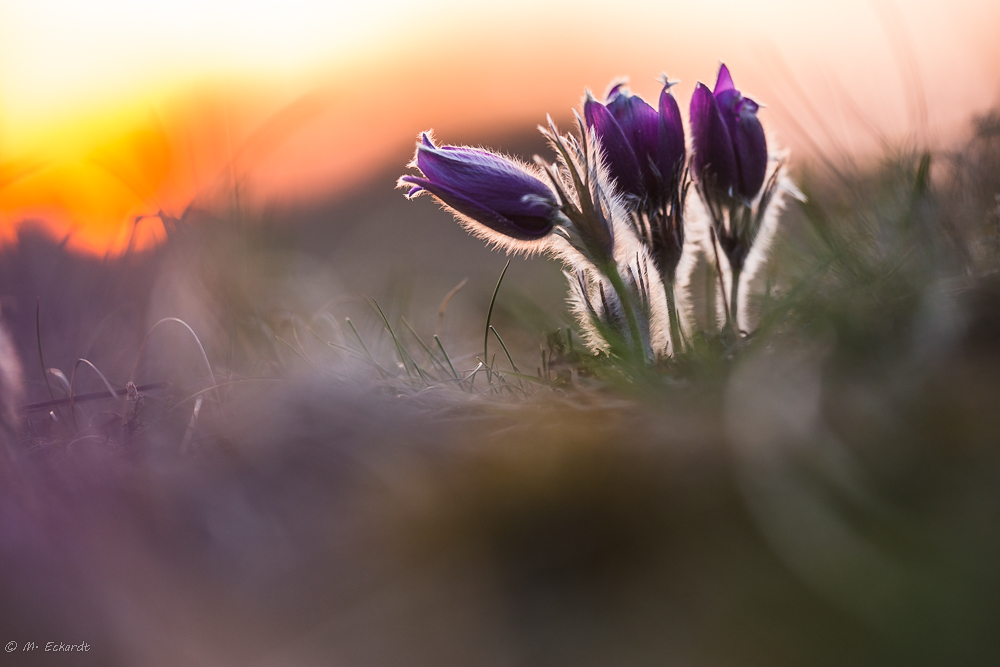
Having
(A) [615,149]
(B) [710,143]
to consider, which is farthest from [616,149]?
(B) [710,143]

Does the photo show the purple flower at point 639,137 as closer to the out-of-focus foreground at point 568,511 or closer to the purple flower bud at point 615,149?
the purple flower bud at point 615,149

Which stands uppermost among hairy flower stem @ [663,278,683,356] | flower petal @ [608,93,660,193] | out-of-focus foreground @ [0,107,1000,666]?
flower petal @ [608,93,660,193]

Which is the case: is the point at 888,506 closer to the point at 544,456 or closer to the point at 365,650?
the point at 544,456

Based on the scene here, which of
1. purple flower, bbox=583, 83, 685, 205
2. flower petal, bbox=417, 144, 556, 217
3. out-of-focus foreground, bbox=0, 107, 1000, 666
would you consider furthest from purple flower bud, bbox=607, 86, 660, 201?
out-of-focus foreground, bbox=0, 107, 1000, 666

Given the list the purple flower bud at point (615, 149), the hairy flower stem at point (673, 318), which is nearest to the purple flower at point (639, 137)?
the purple flower bud at point (615, 149)

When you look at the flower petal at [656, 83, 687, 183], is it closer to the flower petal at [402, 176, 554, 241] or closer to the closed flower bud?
the closed flower bud

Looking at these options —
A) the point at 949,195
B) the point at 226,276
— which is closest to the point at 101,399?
the point at 226,276
